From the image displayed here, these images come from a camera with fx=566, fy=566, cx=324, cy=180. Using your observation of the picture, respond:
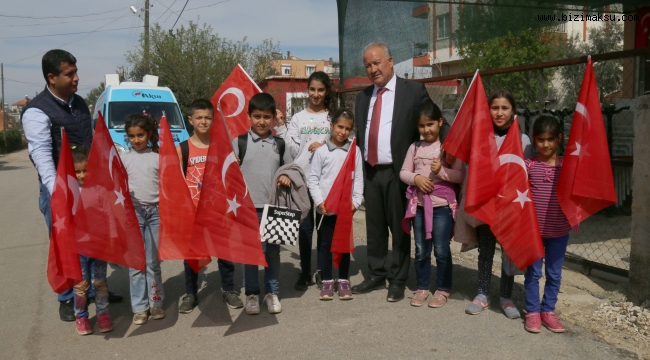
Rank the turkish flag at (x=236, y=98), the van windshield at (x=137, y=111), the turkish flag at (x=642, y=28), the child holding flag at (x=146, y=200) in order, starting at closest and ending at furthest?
1. the child holding flag at (x=146, y=200)
2. the turkish flag at (x=236, y=98)
3. the turkish flag at (x=642, y=28)
4. the van windshield at (x=137, y=111)

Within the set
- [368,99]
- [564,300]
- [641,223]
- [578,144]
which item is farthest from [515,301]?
[368,99]

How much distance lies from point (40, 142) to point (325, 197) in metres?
2.26

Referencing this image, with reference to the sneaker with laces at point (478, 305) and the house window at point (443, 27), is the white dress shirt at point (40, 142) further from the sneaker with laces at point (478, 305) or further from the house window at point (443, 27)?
the house window at point (443, 27)

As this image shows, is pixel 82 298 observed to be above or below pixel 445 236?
below

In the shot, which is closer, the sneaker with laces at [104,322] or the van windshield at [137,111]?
the sneaker with laces at [104,322]

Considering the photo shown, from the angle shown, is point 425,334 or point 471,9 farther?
point 471,9

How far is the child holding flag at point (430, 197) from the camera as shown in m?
4.57

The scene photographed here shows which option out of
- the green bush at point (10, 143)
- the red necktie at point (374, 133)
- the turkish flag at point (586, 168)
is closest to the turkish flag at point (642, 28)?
the turkish flag at point (586, 168)

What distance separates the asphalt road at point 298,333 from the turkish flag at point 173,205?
1.95 ft

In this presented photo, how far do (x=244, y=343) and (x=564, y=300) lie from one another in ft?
8.88

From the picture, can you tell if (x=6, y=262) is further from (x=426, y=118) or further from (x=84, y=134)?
(x=426, y=118)

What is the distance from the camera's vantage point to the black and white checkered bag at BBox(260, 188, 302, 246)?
4523mm

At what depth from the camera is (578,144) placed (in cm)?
404

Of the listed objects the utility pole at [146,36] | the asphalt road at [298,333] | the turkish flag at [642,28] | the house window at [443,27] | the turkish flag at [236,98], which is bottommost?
the asphalt road at [298,333]
